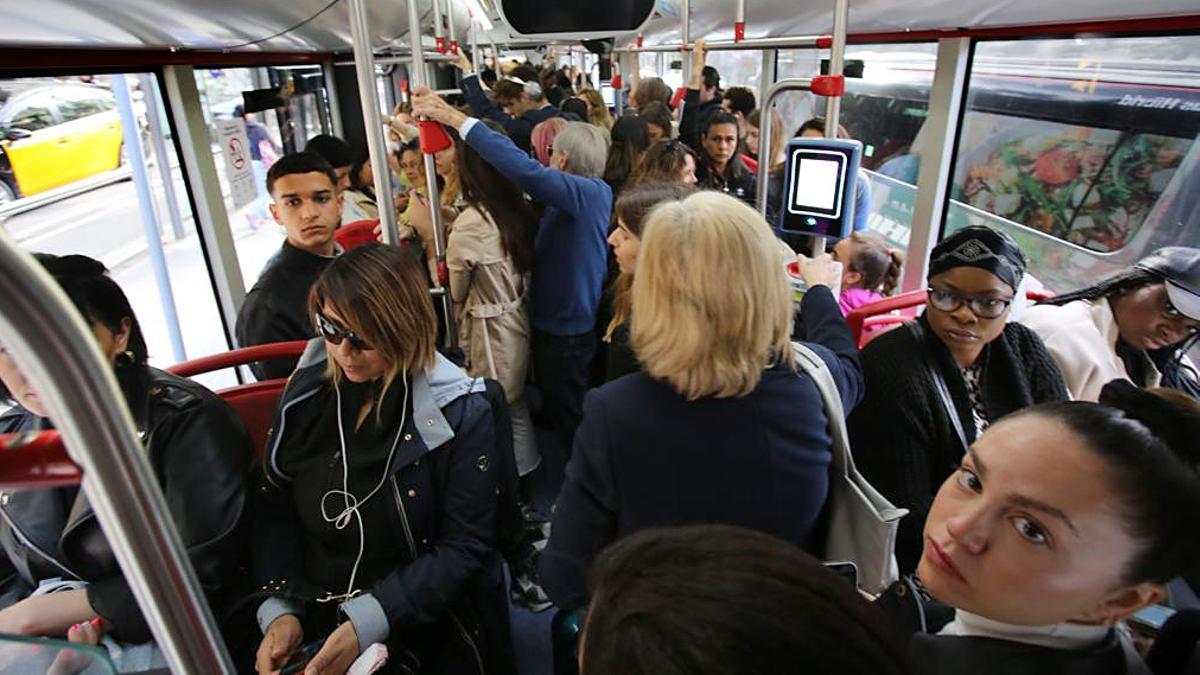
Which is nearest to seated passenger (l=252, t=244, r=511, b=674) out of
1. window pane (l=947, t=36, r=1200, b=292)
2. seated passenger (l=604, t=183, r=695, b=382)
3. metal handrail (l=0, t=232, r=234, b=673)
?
seated passenger (l=604, t=183, r=695, b=382)

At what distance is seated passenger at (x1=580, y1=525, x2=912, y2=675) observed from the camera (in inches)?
22.6

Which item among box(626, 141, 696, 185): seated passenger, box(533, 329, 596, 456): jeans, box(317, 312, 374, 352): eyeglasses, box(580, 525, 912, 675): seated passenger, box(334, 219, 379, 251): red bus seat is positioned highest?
box(626, 141, 696, 185): seated passenger

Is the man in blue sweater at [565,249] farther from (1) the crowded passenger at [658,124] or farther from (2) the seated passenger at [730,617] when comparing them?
(2) the seated passenger at [730,617]

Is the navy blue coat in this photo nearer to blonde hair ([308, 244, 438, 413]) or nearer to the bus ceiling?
blonde hair ([308, 244, 438, 413])

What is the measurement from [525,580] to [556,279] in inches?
48.8

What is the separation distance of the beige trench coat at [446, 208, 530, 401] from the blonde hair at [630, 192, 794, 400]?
1.50 m

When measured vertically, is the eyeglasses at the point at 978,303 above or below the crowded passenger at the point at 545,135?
below

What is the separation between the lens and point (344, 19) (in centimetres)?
307

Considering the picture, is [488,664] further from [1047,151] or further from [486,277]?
[1047,151]

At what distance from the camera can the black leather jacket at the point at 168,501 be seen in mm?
1533

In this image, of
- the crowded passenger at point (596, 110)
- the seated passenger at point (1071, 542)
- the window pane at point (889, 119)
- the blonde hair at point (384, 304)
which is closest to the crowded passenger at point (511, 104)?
the crowded passenger at point (596, 110)

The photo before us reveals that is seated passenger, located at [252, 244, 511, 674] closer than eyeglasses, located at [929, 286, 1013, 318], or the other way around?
seated passenger, located at [252, 244, 511, 674]

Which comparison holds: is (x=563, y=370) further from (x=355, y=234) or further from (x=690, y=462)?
(x=690, y=462)

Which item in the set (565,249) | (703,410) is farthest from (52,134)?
(703,410)
